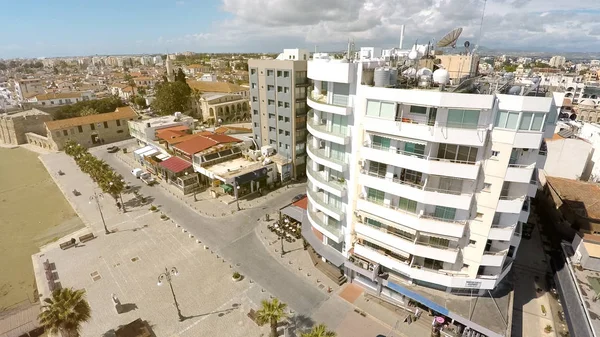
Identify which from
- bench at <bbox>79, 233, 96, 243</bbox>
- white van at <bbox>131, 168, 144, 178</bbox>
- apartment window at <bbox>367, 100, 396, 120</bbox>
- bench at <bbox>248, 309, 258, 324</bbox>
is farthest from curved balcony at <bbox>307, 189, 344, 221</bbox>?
white van at <bbox>131, 168, 144, 178</bbox>

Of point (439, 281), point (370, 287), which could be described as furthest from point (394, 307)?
point (439, 281)

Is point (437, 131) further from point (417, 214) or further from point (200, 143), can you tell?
point (200, 143)

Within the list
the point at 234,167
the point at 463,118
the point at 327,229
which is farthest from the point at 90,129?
the point at 463,118

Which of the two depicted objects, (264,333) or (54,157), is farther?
(54,157)

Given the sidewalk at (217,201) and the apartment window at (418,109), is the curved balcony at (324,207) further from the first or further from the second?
the sidewalk at (217,201)

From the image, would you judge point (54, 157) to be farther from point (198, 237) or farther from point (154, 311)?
point (154, 311)

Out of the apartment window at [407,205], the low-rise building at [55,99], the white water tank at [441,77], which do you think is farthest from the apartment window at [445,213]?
the low-rise building at [55,99]

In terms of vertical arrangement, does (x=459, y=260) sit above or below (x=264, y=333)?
above
